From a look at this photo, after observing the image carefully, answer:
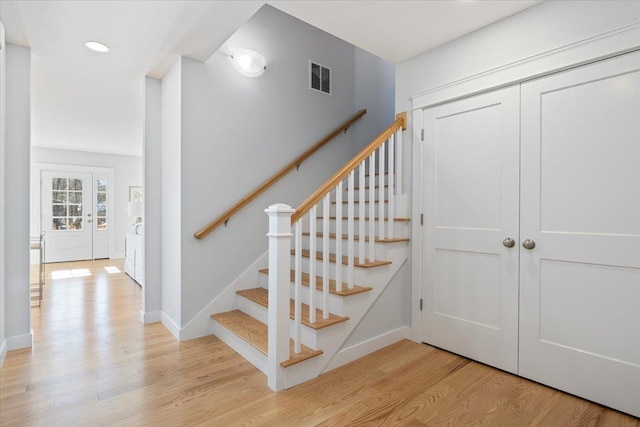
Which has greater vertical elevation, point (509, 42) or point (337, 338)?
point (509, 42)

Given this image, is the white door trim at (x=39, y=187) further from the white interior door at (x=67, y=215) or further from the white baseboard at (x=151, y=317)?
the white baseboard at (x=151, y=317)

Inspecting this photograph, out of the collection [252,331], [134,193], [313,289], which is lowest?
[252,331]

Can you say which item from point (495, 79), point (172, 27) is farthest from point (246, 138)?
point (495, 79)

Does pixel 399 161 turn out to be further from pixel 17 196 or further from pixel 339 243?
pixel 17 196

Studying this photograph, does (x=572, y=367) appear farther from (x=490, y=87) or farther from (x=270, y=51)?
(x=270, y=51)

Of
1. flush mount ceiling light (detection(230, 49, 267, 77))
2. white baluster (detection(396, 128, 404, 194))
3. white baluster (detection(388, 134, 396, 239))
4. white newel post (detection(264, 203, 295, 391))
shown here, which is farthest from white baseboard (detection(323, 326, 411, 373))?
flush mount ceiling light (detection(230, 49, 267, 77))

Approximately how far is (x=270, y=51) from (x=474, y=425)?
345 cm

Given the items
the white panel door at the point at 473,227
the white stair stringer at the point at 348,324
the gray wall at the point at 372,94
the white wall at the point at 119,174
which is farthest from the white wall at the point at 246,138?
the white wall at the point at 119,174

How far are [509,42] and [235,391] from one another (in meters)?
2.80

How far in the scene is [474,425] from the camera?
164 cm

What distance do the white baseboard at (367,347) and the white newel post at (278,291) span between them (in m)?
0.39

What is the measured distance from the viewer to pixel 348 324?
228cm

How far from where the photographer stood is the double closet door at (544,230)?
1.71 meters

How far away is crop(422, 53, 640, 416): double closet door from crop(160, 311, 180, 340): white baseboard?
2088 millimetres
